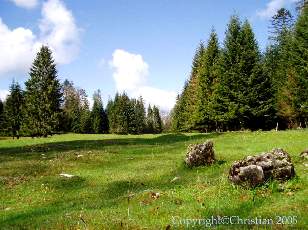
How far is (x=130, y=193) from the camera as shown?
17.6 m

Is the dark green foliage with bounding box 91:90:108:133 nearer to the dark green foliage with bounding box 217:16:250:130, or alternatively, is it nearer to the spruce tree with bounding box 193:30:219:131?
the spruce tree with bounding box 193:30:219:131

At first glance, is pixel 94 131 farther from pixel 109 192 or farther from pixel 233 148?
pixel 109 192

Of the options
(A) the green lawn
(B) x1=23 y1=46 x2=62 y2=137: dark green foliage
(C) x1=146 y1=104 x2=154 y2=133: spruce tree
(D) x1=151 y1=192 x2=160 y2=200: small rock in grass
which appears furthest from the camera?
(C) x1=146 y1=104 x2=154 y2=133: spruce tree

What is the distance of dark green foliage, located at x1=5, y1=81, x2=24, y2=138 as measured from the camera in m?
106

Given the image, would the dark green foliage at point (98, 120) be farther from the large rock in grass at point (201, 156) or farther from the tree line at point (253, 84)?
the large rock in grass at point (201, 156)

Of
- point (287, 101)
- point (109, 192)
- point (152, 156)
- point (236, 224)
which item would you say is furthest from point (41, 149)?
point (287, 101)

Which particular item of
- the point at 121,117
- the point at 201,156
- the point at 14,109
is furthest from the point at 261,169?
the point at 121,117

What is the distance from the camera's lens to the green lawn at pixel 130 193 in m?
12.5

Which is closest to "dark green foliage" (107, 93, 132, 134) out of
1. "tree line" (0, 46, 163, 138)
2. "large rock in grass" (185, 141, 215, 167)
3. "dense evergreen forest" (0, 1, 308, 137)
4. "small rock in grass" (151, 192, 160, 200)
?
"tree line" (0, 46, 163, 138)

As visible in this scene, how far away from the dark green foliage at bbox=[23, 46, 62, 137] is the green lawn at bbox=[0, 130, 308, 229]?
5354 cm

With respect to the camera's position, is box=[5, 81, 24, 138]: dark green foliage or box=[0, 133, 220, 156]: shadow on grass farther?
box=[5, 81, 24, 138]: dark green foliage

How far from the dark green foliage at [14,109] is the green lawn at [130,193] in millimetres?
77234

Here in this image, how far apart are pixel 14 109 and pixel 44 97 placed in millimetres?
25258

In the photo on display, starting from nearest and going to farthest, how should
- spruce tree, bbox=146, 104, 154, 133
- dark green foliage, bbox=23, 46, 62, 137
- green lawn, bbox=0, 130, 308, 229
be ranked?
green lawn, bbox=0, 130, 308, 229 → dark green foliage, bbox=23, 46, 62, 137 → spruce tree, bbox=146, 104, 154, 133
